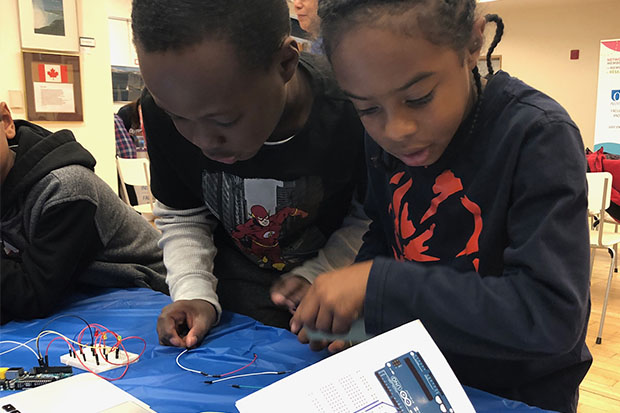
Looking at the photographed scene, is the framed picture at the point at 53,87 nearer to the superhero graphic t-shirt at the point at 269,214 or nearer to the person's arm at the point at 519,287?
the superhero graphic t-shirt at the point at 269,214

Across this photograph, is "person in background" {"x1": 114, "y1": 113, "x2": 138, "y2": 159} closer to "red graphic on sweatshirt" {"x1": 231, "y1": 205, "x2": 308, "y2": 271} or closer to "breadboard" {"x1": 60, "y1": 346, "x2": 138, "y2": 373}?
"red graphic on sweatshirt" {"x1": 231, "y1": 205, "x2": 308, "y2": 271}

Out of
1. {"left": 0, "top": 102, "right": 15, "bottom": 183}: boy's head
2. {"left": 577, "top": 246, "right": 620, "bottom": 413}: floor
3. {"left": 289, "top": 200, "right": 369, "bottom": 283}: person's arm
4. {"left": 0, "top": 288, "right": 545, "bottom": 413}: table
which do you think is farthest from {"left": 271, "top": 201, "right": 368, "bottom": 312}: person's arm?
{"left": 577, "top": 246, "right": 620, "bottom": 413}: floor

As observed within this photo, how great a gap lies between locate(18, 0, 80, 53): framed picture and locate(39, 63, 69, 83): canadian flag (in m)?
0.10

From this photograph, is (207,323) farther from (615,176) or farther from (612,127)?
(612,127)

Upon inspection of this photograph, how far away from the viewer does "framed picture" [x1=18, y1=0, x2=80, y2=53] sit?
121 inches

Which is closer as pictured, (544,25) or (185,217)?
(185,217)

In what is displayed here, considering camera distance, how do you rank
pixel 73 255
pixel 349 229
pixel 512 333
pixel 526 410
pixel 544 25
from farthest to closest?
pixel 544 25 < pixel 73 255 < pixel 349 229 < pixel 526 410 < pixel 512 333

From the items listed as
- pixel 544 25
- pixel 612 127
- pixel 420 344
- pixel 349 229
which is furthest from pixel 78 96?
pixel 544 25

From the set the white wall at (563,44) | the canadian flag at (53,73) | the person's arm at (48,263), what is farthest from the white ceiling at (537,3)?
the person's arm at (48,263)

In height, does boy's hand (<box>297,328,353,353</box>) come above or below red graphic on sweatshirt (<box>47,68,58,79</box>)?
below

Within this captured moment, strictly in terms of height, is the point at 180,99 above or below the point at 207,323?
above

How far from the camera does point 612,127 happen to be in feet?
18.1

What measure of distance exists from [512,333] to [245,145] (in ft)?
1.39

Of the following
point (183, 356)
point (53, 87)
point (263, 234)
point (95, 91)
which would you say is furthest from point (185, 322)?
point (95, 91)
